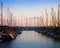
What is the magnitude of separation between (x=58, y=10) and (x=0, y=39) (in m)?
18.1

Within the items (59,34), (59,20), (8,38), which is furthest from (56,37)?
(8,38)

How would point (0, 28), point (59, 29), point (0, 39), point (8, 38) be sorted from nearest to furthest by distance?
point (0, 39) → point (8, 38) → point (0, 28) → point (59, 29)

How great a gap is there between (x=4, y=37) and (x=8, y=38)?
7.86 ft

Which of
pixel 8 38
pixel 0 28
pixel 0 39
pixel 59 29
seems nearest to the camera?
pixel 0 39

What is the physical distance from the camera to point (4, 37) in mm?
42344

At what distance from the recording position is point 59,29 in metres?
58.6

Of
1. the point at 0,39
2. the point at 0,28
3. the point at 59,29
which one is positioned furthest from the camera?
the point at 59,29

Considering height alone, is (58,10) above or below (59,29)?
above

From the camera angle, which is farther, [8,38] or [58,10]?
[58,10]

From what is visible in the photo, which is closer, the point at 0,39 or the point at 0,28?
the point at 0,39

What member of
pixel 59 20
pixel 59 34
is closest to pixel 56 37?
pixel 59 34

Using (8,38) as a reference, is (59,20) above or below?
above

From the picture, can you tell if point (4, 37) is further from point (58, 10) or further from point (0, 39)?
point (58, 10)

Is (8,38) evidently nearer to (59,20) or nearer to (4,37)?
(4,37)
